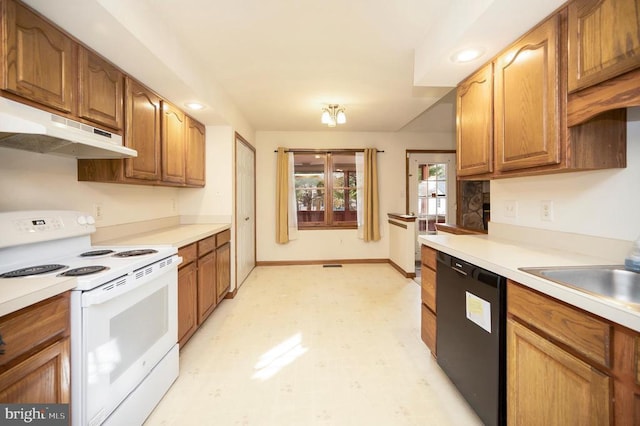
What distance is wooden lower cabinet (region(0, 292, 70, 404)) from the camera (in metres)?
0.84

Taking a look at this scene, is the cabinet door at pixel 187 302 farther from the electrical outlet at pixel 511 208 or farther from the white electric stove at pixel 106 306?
the electrical outlet at pixel 511 208

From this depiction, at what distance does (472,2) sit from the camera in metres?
1.45

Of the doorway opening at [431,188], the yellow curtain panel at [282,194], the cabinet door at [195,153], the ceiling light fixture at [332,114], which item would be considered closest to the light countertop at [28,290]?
the cabinet door at [195,153]

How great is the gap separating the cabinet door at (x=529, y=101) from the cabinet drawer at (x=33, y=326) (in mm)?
2234

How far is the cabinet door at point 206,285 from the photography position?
239cm

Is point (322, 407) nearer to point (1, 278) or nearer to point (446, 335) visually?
point (446, 335)

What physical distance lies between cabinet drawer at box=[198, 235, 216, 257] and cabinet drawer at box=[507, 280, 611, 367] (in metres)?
2.23

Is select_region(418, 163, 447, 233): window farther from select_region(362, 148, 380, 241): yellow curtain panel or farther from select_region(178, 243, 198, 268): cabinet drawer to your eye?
select_region(178, 243, 198, 268): cabinet drawer

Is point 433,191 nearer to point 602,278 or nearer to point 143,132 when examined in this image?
point 602,278

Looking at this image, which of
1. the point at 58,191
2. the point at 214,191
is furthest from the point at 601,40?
the point at 214,191

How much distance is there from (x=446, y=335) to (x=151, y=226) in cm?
267

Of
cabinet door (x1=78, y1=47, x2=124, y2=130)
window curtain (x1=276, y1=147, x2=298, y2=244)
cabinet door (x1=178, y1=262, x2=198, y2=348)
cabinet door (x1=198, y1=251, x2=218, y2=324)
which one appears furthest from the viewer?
window curtain (x1=276, y1=147, x2=298, y2=244)

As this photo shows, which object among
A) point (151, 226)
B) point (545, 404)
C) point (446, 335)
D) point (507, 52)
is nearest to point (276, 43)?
point (507, 52)

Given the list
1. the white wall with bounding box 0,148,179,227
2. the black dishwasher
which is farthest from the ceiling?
the black dishwasher
